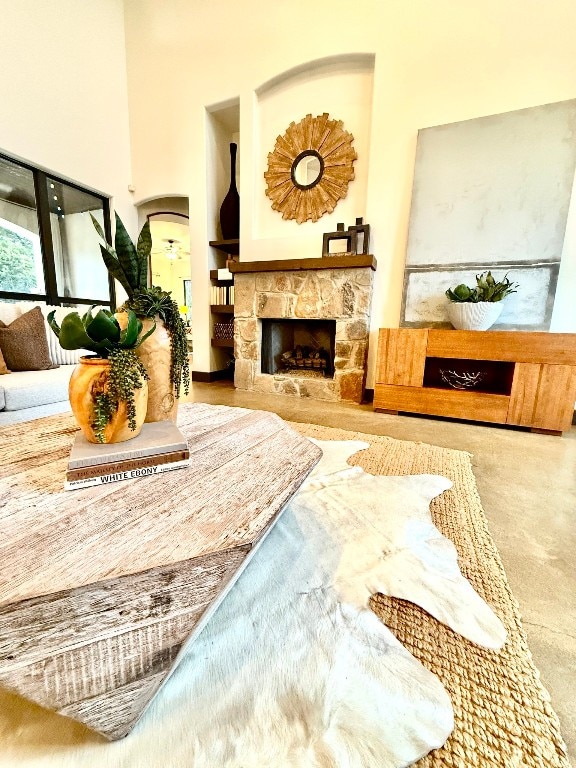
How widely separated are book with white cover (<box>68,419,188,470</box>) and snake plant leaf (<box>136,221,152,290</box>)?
41cm

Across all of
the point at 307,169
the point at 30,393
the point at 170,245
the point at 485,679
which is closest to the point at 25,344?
the point at 30,393

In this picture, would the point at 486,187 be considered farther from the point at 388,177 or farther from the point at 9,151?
the point at 9,151

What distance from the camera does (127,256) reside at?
85 centimetres

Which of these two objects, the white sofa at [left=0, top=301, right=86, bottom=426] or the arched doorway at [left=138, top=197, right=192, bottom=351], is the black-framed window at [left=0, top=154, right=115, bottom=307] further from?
the white sofa at [left=0, top=301, right=86, bottom=426]

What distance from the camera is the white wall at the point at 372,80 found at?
221 centimetres

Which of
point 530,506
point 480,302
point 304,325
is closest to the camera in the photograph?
point 530,506

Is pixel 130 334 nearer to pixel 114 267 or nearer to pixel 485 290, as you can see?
pixel 114 267

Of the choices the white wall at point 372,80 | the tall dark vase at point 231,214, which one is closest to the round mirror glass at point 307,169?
the white wall at point 372,80

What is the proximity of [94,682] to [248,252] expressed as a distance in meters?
3.27

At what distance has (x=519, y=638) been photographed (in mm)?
688

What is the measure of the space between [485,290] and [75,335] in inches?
96.0

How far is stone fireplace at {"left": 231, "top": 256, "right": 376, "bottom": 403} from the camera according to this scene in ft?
8.83

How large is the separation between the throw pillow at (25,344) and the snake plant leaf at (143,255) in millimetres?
1533

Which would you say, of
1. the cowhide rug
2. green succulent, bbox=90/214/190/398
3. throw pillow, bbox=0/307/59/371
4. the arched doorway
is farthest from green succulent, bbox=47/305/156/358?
throw pillow, bbox=0/307/59/371
